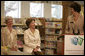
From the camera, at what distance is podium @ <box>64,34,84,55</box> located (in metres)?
3.48

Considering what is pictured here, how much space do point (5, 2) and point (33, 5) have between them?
164 centimetres

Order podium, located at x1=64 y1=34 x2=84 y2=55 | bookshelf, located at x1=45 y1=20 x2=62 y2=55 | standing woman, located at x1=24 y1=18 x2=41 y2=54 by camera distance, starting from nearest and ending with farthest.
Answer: podium, located at x1=64 y1=34 x2=84 y2=55 < standing woman, located at x1=24 y1=18 x2=41 y2=54 < bookshelf, located at x1=45 y1=20 x2=62 y2=55

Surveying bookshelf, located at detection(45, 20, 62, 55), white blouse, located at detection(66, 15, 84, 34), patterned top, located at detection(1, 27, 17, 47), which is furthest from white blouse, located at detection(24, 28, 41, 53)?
bookshelf, located at detection(45, 20, 62, 55)

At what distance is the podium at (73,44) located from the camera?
3.48 metres

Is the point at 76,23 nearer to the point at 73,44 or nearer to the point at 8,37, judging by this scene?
the point at 73,44

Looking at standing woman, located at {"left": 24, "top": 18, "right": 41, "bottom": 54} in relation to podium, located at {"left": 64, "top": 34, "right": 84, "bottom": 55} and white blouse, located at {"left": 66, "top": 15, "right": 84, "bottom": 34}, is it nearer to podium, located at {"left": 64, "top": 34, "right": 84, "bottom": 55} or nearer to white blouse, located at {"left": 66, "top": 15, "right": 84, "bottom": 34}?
podium, located at {"left": 64, "top": 34, "right": 84, "bottom": 55}

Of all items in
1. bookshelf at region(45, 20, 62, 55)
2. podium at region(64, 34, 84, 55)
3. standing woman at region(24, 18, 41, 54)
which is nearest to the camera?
podium at region(64, 34, 84, 55)

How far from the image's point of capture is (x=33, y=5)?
10.9m

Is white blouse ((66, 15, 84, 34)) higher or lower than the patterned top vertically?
higher

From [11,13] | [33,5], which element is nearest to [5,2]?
[11,13]

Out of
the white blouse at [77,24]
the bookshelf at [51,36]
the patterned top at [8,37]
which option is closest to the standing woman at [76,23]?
the white blouse at [77,24]

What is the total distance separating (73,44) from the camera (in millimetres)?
3492

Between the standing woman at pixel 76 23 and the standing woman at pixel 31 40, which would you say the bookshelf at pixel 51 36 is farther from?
the standing woman at pixel 76 23

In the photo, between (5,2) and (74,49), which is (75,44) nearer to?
(74,49)
